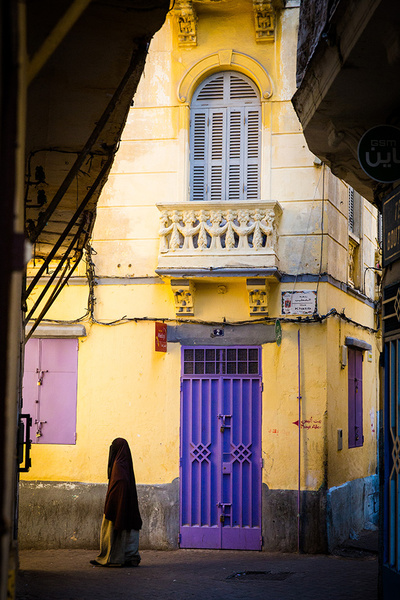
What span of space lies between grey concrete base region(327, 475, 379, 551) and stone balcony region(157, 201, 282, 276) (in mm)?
3843

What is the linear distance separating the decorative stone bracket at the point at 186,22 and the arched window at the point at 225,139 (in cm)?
72

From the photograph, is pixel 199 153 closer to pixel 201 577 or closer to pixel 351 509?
pixel 351 509

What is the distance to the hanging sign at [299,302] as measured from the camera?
11.9 meters

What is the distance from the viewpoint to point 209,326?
12156 mm

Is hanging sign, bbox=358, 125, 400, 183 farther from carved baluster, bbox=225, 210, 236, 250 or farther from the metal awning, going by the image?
carved baluster, bbox=225, 210, 236, 250

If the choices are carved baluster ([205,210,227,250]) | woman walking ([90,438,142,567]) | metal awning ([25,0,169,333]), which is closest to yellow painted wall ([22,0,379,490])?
carved baluster ([205,210,227,250])

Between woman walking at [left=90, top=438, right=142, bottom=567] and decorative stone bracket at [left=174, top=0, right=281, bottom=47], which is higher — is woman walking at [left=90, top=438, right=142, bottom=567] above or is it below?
below

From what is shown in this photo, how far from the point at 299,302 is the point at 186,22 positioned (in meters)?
5.00

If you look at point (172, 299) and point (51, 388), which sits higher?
point (172, 299)

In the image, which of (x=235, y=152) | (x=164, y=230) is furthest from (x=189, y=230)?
(x=235, y=152)

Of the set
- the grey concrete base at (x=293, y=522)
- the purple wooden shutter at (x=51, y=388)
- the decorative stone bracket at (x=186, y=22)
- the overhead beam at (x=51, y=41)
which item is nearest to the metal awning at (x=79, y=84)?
the overhead beam at (x=51, y=41)

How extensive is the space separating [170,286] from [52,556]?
4.55m

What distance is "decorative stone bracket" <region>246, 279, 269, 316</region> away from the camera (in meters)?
11.7

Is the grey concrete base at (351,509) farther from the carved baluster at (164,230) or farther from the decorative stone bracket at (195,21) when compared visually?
the decorative stone bracket at (195,21)
